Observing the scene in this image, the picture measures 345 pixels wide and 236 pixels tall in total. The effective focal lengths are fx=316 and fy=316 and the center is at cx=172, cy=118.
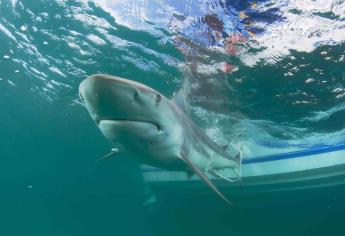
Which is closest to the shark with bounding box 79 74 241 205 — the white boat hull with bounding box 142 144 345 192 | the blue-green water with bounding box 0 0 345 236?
the blue-green water with bounding box 0 0 345 236

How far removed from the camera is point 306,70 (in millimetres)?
10469

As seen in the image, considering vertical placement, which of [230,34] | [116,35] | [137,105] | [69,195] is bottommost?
[69,195]

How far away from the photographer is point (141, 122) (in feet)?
14.5

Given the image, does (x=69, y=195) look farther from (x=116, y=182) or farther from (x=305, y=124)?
(x=305, y=124)

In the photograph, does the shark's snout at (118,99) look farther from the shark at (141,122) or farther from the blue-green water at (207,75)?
the blue-green water at (207,75)

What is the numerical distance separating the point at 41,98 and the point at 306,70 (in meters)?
17.2

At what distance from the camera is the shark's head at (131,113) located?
12.4 feet

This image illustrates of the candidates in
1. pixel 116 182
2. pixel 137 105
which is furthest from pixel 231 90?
pixel 116 182

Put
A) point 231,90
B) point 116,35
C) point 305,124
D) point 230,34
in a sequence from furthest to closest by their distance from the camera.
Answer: point 305,124, point 231,90, point 116,35, point 230,34

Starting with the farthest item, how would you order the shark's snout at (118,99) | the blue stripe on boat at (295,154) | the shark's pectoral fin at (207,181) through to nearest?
the blue stripe on boat at (295,154), the shark's pectoral fin at (207,181), the shark's snout at (118,99)

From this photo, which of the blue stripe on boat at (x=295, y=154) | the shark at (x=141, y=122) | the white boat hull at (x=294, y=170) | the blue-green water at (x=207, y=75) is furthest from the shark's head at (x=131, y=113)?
the blue stripe on boat at (x=295, y=154)

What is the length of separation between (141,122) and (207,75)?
7.67m

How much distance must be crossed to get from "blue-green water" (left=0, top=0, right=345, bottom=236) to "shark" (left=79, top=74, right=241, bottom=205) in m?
4.24

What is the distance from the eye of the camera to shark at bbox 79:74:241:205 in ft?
12.5
